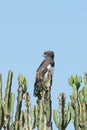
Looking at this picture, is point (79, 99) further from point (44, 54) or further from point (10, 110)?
point (44, 54)

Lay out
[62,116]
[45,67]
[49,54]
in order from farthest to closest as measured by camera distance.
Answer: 1. [49,54]
2. [45,67]
3. [62,116]

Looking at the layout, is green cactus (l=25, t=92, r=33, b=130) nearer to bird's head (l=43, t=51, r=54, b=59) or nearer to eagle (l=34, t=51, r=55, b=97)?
eagle (l=34, t=51, r=55, b=97)

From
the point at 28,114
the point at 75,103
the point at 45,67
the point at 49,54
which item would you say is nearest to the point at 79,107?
the point at 75,103

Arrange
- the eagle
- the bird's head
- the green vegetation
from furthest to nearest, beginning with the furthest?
the bird's head, the eagle, the green vegetation

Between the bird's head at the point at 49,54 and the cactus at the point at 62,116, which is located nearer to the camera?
the cactus at the point at 62,116

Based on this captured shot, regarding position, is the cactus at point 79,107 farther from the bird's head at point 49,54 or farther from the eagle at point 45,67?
the bird's head at point 49,54

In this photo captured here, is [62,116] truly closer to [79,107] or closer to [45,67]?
[79,107]

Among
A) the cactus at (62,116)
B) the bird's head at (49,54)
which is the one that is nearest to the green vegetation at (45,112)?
the cactus at (62,116)

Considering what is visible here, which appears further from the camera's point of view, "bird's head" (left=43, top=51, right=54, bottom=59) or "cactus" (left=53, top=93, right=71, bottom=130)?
"bird's head" (left=43, top=51, right=54, bottom=59)

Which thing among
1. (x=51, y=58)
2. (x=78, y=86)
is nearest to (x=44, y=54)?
(x=51, y=58)

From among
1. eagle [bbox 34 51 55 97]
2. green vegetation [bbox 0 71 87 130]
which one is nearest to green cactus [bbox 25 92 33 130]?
green vegetation [bbox 0 71 87 130]

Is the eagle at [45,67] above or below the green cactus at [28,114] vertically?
above

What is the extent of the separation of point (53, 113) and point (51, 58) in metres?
6.61

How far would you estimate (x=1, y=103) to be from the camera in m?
10.1
